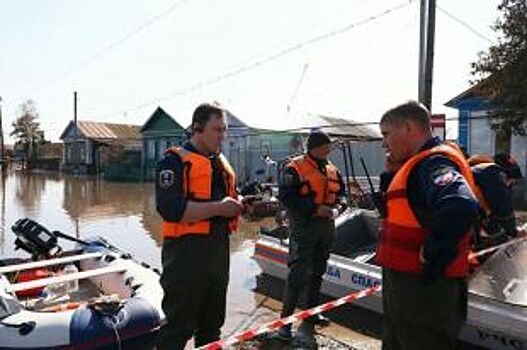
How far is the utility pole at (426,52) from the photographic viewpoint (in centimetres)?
1126

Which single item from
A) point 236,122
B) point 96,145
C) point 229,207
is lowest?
point 229,207

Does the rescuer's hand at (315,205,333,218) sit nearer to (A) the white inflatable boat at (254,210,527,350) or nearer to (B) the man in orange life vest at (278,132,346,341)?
(B) the man in orange life vest at (278,132,346,341)

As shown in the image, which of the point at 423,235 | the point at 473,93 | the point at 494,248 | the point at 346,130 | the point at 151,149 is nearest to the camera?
the point at 423,235

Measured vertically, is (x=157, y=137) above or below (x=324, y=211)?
above

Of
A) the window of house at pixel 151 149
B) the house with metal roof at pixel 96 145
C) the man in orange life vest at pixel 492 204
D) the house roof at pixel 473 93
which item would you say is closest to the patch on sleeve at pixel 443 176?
the man in orange life vest at pixel 492 204

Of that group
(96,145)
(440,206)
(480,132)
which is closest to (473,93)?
(480,132)

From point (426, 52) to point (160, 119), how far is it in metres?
28.0

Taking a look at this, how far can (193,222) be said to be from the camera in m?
3.35

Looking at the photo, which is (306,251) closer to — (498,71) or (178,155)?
(178,155)

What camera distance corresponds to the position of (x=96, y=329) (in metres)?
4.25

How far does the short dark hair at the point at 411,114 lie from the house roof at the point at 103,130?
44.6 meters

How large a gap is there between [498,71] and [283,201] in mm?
14111

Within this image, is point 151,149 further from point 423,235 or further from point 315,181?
point 423,235

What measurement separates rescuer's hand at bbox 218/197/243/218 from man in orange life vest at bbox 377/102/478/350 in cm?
99
